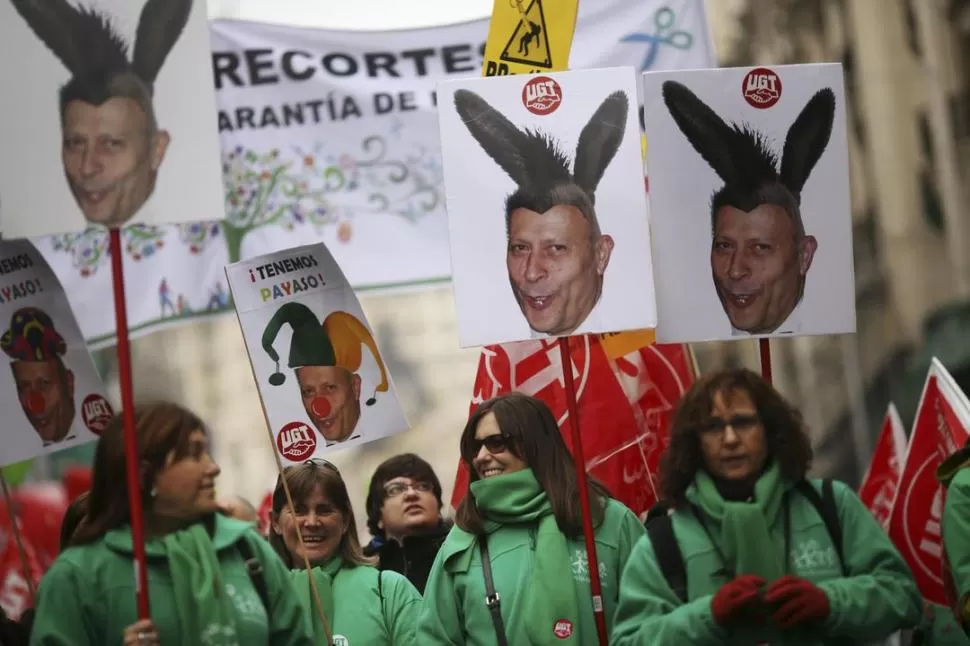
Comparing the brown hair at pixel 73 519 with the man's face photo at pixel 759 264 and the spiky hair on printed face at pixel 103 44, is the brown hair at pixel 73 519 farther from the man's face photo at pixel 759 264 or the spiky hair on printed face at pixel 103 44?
the man's face photo at pixel 759 264

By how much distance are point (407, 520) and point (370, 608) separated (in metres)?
0.72

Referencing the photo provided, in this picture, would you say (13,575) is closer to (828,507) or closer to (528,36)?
(528,36)

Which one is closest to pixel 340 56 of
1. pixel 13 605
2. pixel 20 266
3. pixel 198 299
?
pixel 198 299

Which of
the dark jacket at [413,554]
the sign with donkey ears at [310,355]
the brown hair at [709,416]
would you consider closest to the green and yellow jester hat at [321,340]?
the sign with donkey ears at [310,355]

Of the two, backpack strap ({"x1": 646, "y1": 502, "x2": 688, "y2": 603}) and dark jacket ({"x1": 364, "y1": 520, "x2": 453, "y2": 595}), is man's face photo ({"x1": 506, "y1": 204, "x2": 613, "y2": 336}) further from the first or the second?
dark jacket ({"x1": 364, "y1": 520, "x2": 453, "y2": 595})

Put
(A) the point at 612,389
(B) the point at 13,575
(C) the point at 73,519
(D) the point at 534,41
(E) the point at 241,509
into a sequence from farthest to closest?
(B) the point at 13,575 → (E) the point at 241,509 → (A) the point at 612,389 → (D) the point at 534,41 → (C) the point at 73,519

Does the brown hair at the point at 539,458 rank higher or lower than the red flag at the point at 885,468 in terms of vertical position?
Answer: higher

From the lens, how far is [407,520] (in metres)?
7.31

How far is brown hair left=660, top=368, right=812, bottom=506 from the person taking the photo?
562 centimetres

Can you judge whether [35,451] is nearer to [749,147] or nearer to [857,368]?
[749,147]

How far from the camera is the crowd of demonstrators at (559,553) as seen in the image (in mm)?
5348

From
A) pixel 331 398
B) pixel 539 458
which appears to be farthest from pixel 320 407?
pixel 539 458

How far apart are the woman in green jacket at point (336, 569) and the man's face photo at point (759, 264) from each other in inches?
59.7

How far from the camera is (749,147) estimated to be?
6.57 metres
